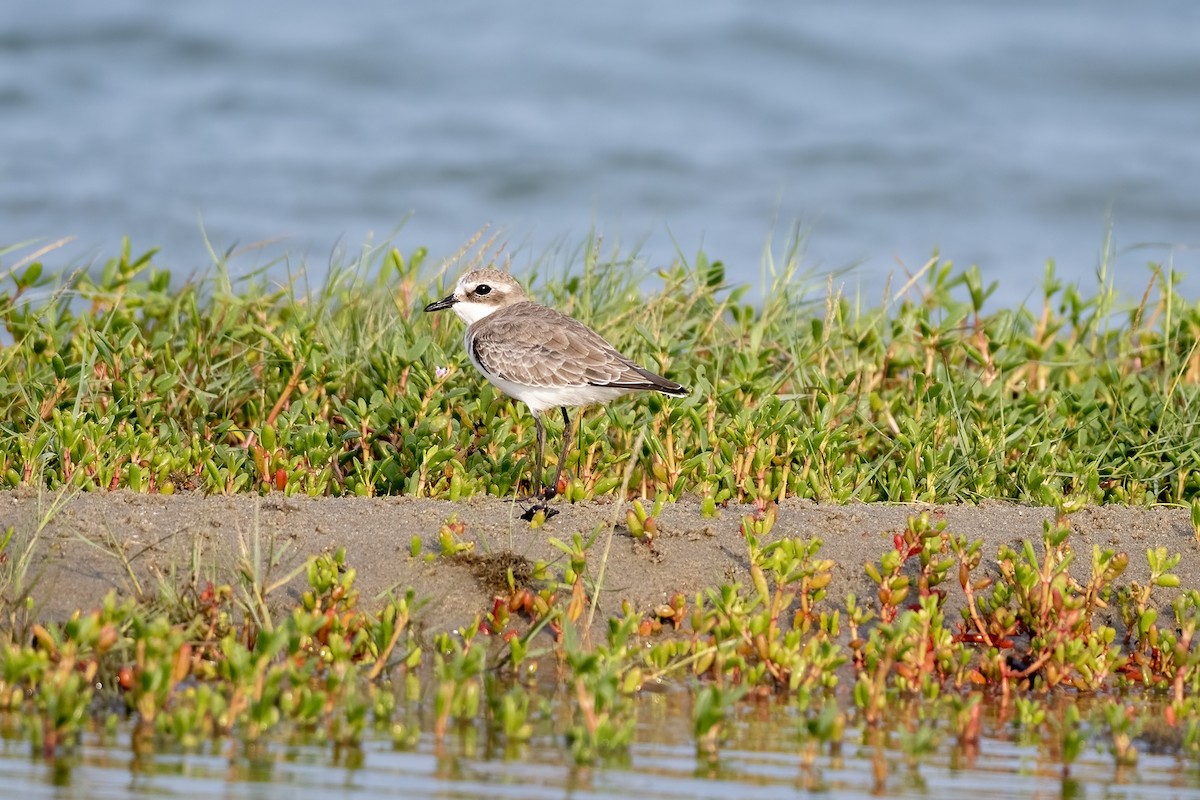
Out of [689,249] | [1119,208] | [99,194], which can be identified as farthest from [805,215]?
[99,194]

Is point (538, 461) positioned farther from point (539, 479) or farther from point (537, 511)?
point (537, 511)

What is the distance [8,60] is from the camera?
838 inches

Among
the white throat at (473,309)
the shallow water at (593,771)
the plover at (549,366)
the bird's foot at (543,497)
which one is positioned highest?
the white throat at (473,309)

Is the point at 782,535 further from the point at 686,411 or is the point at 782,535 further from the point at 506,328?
the point at 506,328

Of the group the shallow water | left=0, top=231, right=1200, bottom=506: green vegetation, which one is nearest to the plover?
left=0, top=231, right=1200, bottom=506: green vegetation

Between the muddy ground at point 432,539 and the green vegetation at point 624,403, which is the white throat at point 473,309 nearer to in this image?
the green vegetation at point 624,403

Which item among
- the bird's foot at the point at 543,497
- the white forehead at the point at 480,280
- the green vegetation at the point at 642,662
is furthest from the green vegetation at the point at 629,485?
the white forehead at the point at 480,280

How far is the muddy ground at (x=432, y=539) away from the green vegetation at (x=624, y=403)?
27cm

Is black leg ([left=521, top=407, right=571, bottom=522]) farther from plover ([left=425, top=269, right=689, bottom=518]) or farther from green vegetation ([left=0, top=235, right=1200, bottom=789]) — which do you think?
green vegetation ([left=0, top=235, right=1200, bottom=789])

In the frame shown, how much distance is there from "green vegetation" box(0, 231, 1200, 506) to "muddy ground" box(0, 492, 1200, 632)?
10.8 inches

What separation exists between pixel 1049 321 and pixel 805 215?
8318mm

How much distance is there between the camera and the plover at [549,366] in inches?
277

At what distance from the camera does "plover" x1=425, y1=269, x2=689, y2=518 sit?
23.1ft

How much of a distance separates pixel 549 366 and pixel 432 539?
1400 mm
